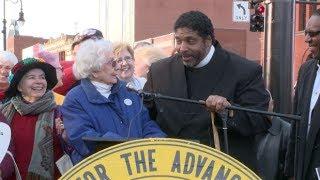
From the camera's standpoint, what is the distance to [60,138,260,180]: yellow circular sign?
250cm

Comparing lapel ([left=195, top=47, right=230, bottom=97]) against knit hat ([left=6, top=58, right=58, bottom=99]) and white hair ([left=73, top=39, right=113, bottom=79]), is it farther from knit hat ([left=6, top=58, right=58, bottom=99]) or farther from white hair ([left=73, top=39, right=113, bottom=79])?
knit hat ([left=6, top=58, right=58, bottom=99])

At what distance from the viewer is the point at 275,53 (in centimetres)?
811

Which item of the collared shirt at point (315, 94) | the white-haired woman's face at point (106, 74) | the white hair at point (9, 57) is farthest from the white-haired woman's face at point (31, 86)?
the collared shirt at point (315, 94)

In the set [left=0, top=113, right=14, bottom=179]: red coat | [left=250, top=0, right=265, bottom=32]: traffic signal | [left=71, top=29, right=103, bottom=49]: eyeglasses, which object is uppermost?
[left=250, top=0, right=265, bottom=32]: traffic signal

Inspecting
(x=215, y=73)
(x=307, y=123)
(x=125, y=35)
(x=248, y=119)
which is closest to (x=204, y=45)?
(x=215, y=73)

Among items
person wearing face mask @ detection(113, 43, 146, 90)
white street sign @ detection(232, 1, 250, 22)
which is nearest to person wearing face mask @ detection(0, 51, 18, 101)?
person wearing face mask @ detection(113, 43, 146, 90)

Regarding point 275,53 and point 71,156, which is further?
point 275,53

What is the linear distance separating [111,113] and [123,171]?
106cm

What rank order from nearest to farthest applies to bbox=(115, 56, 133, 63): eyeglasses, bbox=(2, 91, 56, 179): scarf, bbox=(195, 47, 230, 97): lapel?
bbox=(195, 47, 230, 97): lapel, bbox=(2, 91, 56, 179): scarf, bbox=(115, 56, 133, 63): eyeglasses

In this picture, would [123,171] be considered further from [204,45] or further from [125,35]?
[125,35]

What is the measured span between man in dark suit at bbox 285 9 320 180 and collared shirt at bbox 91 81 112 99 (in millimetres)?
1141

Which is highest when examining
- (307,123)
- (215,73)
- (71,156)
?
(215,73)

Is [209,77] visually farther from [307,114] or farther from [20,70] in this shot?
[20,70]

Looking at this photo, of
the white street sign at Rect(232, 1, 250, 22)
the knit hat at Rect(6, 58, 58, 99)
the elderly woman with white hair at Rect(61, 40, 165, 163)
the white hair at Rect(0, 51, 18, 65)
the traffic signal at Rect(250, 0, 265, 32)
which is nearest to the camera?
the elderly woman with white hair at Rect(61, 40, 165, 163)
